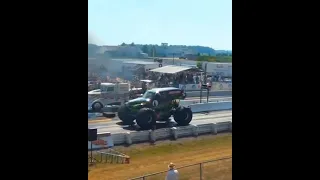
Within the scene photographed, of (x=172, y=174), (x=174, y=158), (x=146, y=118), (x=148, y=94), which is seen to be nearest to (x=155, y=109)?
(x=146, y=118)

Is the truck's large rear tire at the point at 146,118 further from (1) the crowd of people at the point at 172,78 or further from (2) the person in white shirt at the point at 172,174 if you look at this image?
(2) the person in white shirt at the point at 172,174

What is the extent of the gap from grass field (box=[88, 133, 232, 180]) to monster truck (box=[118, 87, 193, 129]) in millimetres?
523

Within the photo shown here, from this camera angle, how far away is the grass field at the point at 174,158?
10.2 ft

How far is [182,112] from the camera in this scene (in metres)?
5.06

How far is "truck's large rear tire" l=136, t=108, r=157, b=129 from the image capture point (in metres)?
4.75

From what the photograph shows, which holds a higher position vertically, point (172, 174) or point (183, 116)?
point (183, 116)

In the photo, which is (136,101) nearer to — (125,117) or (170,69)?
(125,117)

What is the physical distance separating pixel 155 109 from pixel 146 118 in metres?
0.23

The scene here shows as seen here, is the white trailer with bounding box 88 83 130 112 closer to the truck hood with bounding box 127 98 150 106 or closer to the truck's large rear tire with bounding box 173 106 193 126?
the truck hood with bounding box 127 98 150 106

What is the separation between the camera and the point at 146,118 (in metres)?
4.87

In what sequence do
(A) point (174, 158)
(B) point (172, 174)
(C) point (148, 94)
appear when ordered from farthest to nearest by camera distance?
(C) point (148, 94)
(A) point (174, 158)
(B) point (172, 174)

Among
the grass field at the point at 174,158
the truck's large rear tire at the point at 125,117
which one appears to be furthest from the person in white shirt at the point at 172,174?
the truck's large rear tire at the point at 125,117

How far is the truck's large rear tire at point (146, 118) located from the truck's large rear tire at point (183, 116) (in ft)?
0.97
